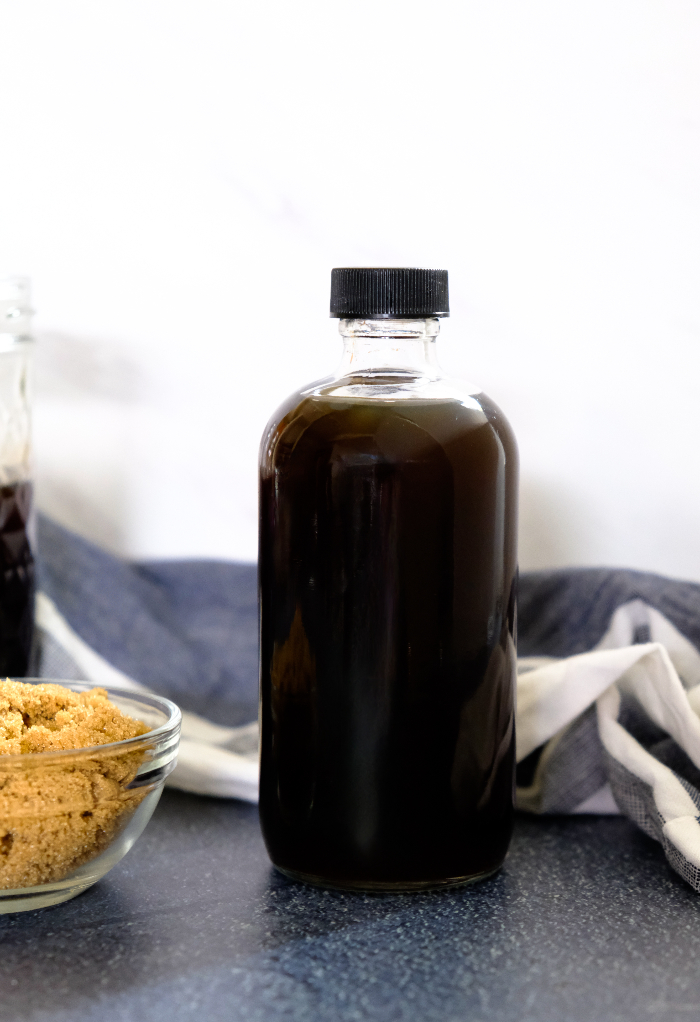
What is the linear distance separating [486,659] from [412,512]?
0.35 feet

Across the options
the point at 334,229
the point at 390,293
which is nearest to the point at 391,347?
the point at 390,293

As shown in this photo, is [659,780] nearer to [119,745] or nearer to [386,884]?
[386,884]

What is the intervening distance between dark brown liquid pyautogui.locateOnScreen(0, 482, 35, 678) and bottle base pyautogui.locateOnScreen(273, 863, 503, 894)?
1.04ft

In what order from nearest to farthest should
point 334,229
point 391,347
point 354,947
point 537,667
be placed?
1. point 354,947
2. point 391,347
3. point 537,667
4. point 334,229

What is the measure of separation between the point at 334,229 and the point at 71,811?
0.55 metres

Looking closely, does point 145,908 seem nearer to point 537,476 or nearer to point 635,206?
point 537,476

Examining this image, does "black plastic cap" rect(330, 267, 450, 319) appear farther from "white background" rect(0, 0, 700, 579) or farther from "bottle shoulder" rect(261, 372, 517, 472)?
"white background" rect(0, 0, 700, 579)

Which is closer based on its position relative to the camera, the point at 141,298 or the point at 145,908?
the point at 145,908

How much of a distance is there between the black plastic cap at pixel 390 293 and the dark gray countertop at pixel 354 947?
34 cm

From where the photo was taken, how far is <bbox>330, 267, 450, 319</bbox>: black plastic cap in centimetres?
61

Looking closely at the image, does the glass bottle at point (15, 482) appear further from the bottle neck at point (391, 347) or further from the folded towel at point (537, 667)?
the bottle neck at point (391, 347)

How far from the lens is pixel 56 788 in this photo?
563 mm

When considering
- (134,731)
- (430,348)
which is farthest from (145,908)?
(430,348)

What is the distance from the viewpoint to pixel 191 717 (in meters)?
0.89
